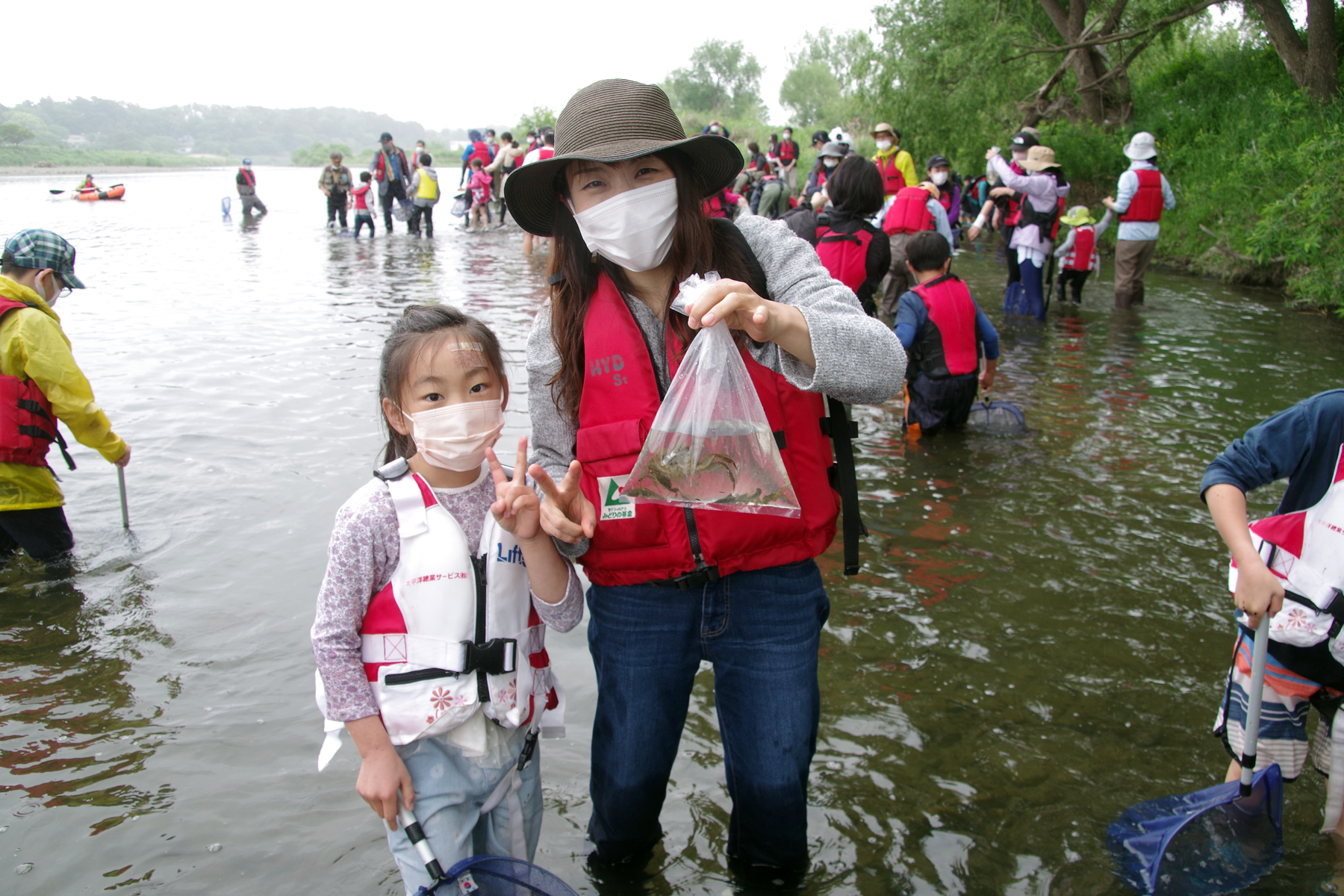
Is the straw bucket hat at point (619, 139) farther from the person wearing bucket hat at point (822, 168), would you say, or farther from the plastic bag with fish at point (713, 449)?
the person wearing bucket hat at point (822, 168)

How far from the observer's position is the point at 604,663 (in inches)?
91.4

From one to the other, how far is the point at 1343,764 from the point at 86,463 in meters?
7.53

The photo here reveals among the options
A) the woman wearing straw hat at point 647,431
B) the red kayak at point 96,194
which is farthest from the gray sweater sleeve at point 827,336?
the red kayak at point 96,194

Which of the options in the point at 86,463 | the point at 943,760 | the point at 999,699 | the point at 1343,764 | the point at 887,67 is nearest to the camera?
the point at 1343,764

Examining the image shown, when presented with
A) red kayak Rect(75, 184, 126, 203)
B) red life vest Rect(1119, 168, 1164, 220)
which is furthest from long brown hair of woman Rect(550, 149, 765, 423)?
red kayak Rect(75, 184, 126, 203)

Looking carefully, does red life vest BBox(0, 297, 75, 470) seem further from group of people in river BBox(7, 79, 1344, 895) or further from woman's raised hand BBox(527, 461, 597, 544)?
woman's raised hand BBox(527, 461, 597, 544)

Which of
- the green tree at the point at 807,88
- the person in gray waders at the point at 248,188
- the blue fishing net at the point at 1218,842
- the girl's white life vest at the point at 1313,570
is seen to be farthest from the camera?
the green tree at the point at 807,88

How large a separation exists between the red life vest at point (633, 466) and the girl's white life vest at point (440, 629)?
0.84 feet

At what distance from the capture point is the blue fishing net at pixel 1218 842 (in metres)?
2.47

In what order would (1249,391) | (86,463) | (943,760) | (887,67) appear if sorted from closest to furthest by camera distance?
(943,760) < (86,463) < (1249,391) < (887,67)

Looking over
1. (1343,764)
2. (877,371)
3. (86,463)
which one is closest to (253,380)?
(86,463)

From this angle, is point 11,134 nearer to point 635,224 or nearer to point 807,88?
point 807,88

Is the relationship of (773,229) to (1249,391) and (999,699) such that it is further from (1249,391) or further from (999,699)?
(1249,391)

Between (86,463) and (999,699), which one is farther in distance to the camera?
(86,463)
